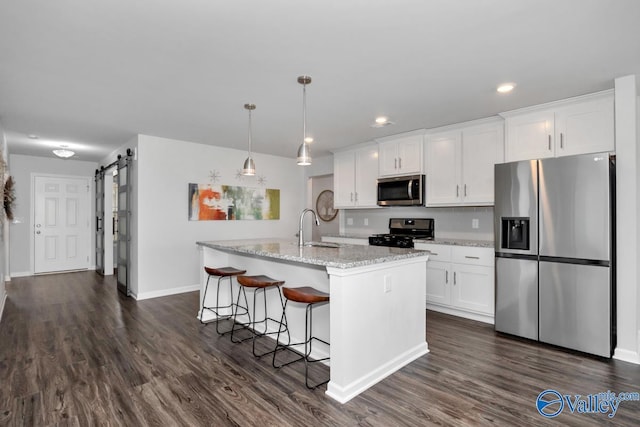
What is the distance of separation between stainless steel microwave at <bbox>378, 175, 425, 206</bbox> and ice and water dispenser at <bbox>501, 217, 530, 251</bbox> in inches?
52.5

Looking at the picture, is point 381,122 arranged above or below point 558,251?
above

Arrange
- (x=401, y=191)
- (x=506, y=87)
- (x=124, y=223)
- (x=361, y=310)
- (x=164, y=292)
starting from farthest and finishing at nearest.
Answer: (x=124, y=223) < (x=164, y=292) < (x=401, y=191) < (x=506, y=87) < (x=361, y=310)

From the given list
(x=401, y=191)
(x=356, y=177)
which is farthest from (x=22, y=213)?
(x=401, y=191)

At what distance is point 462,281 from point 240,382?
9.13 ft

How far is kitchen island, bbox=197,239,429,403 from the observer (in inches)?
91.4

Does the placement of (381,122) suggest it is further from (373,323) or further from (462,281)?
(373,323)

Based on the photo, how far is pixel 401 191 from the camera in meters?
4.86

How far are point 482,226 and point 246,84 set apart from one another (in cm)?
339

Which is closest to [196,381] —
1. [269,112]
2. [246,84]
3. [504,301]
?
[246,84]

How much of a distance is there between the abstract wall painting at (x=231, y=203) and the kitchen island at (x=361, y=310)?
95.3 inches

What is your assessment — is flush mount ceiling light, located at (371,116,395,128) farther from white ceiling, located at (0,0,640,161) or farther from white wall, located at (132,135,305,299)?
white wall, located at (132,135,305,299)

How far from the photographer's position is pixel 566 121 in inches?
135

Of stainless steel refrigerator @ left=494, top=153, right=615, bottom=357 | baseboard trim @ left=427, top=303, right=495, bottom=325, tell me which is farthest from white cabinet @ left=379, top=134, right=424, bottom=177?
baseboard trim @ left=427, top=303, right=495, bottom=325

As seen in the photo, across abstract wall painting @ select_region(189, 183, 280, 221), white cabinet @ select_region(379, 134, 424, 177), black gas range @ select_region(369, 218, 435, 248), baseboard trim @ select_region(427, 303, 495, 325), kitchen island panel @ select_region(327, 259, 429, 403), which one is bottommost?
baseboard trim @ select_region(427, 303, 495, 325)
